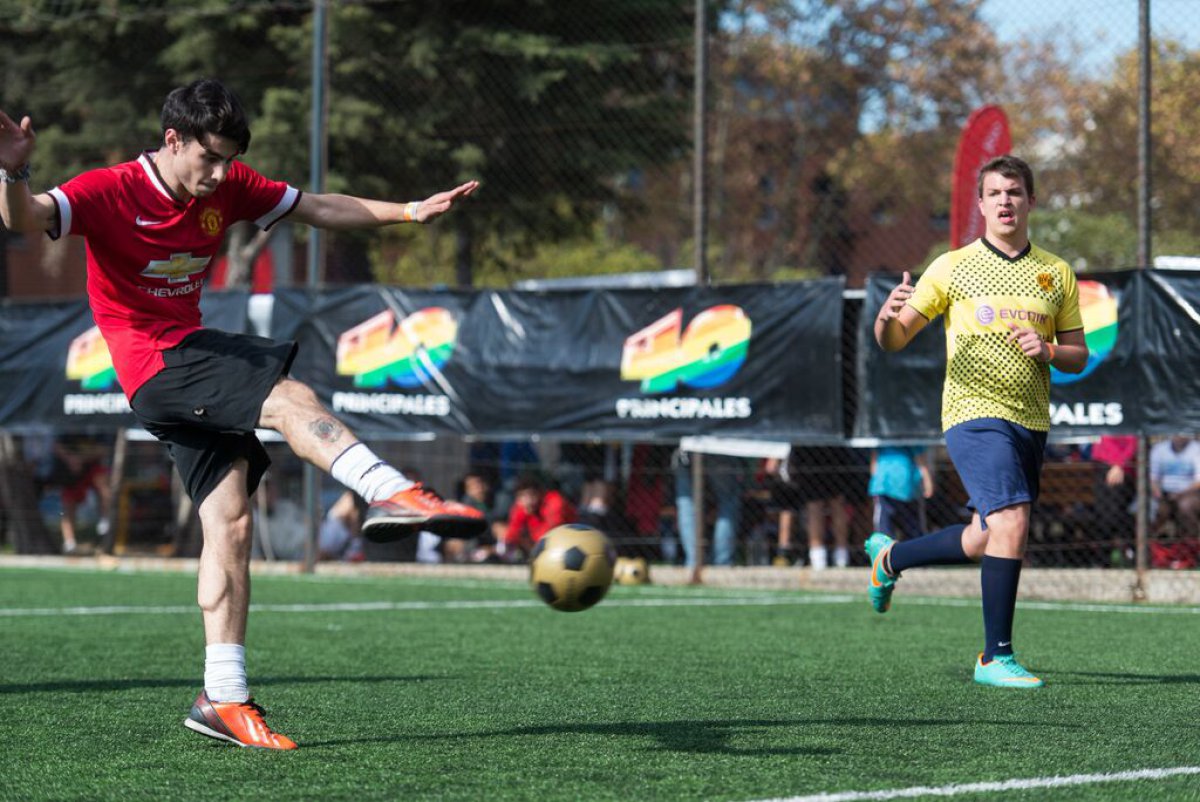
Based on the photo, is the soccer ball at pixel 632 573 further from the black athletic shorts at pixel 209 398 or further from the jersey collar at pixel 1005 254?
the black athletic shorts at pixel 209 398

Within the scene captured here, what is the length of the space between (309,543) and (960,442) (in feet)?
29.3

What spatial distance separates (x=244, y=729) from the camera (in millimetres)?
5000

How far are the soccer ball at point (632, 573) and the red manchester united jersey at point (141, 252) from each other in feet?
26.6

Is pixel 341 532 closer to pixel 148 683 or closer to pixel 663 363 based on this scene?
pixel 663 363

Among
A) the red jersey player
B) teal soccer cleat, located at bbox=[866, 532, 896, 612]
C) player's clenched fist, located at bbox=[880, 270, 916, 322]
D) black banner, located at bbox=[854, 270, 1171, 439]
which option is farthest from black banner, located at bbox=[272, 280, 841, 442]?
the red jersey player

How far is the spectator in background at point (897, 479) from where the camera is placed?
38.6 feet

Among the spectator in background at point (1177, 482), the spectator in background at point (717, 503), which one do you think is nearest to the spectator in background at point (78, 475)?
the spectator in background at point (717, 503)

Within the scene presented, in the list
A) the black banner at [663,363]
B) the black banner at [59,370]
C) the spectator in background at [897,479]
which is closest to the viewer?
the black banner at [663,363]

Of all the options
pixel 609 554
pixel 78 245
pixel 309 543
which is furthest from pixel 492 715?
pixel 78 245

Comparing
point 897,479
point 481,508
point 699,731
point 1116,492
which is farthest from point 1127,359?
point 699,731

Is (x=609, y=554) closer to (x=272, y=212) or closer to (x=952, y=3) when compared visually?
(x=272, y=212)

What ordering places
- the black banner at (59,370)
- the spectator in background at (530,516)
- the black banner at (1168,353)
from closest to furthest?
the black banner at (1168,353)
the spectator in background at (530,516)
the black banner at (59,370)

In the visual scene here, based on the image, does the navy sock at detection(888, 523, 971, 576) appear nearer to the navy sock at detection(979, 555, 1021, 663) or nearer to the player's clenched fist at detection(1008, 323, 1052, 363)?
the navy sock at detection(979, 555, 1021, 663)

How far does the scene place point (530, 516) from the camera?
14.8 metres
